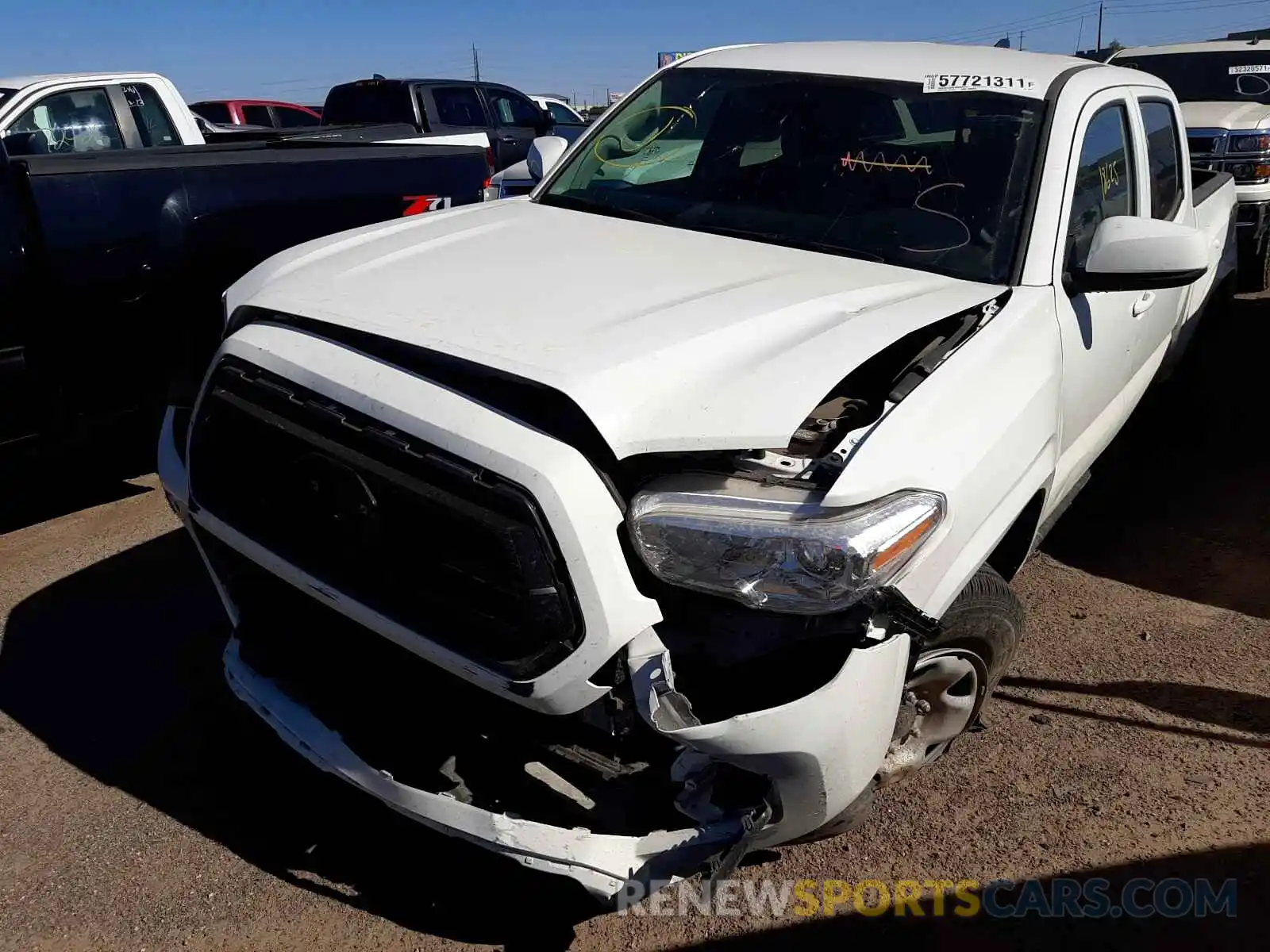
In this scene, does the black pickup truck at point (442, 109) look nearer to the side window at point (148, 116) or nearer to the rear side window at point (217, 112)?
the rear side window at point (217, 112)

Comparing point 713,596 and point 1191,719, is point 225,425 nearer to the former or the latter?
point 713,596

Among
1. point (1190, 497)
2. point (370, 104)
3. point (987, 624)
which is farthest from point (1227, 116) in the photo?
point (370, 104)

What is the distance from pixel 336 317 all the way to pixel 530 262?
659 millimetres

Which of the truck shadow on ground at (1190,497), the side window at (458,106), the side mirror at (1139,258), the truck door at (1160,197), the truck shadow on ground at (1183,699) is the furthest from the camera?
the side window at (458,106)

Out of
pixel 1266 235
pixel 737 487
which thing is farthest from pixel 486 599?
pixel 1266 235

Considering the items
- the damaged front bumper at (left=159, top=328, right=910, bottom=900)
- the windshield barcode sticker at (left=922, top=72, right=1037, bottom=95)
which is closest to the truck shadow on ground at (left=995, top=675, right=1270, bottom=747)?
the damaged front bumper at (left=159, top=328, right=910, bottom=900)

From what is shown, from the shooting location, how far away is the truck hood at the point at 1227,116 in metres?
8.13

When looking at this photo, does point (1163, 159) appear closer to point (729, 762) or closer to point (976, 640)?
point (976, 640)

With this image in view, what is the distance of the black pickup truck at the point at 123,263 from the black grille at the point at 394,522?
1.22 meters

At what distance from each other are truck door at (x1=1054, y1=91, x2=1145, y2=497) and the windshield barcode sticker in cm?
21

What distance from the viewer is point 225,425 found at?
2.50 m

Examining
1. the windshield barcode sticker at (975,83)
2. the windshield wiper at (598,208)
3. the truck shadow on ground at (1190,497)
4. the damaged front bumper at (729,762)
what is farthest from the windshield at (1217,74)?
the damaged front bumper at (729,762)

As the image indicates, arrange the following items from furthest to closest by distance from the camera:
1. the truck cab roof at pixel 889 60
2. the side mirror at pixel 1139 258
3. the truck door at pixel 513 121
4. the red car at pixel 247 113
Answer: the red car at pixel 247 113 < the truck door at pixel 513 121 < the truck cab roof at pixel 889 60 < the side mirror at pixel 1139 258

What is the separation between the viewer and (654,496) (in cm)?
207
